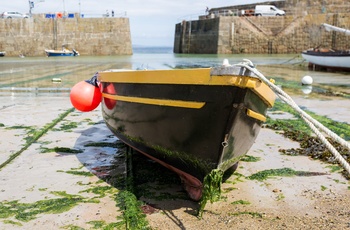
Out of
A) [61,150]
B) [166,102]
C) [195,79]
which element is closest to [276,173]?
[166,102]

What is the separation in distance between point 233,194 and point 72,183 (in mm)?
1635

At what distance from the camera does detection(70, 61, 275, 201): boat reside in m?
2.99

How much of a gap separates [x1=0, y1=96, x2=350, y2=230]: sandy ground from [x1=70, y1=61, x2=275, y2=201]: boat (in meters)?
0.38

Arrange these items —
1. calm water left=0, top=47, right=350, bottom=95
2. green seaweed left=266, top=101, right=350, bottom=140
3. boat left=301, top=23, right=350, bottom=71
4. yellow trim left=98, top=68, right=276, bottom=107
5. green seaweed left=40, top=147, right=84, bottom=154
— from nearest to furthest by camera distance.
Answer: yellow trim left=98, top=68, right=276, bottom=107, green seaweed left=40, top=147, right=84, bottom=154, green seaweed left=266, top=101, right=350, bottom=140, calm water left=0, top=47, right=350, bottom=95, boat left=301, top=23, right=350, bottom=71

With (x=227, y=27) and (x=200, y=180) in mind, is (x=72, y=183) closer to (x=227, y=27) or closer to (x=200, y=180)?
(x=200, y=180)

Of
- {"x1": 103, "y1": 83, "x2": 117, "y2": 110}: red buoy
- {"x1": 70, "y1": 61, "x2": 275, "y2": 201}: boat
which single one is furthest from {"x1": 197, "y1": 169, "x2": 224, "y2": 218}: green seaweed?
{"x1": 103, "y1": 83, "x2": 117, "y2": 110}: red buoy

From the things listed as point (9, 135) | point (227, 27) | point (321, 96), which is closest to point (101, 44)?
point (227, 27)

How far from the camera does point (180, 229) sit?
2.98 meters

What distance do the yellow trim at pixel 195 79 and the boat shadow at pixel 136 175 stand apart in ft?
3.39

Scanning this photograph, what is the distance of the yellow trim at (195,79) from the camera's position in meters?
2.90

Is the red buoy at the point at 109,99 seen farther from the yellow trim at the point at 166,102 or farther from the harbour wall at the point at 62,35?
the harbour wall at the point at 62,35

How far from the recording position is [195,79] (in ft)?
10.1

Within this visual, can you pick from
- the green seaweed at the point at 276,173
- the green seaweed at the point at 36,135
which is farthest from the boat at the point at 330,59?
the green seaweed at the point at 276,173

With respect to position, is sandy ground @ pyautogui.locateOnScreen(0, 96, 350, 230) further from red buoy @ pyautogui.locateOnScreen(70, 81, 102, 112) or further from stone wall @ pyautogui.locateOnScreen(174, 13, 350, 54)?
Result: stone wall @ pyautogui.locateOnScreen(174, 13, 350, 54)
